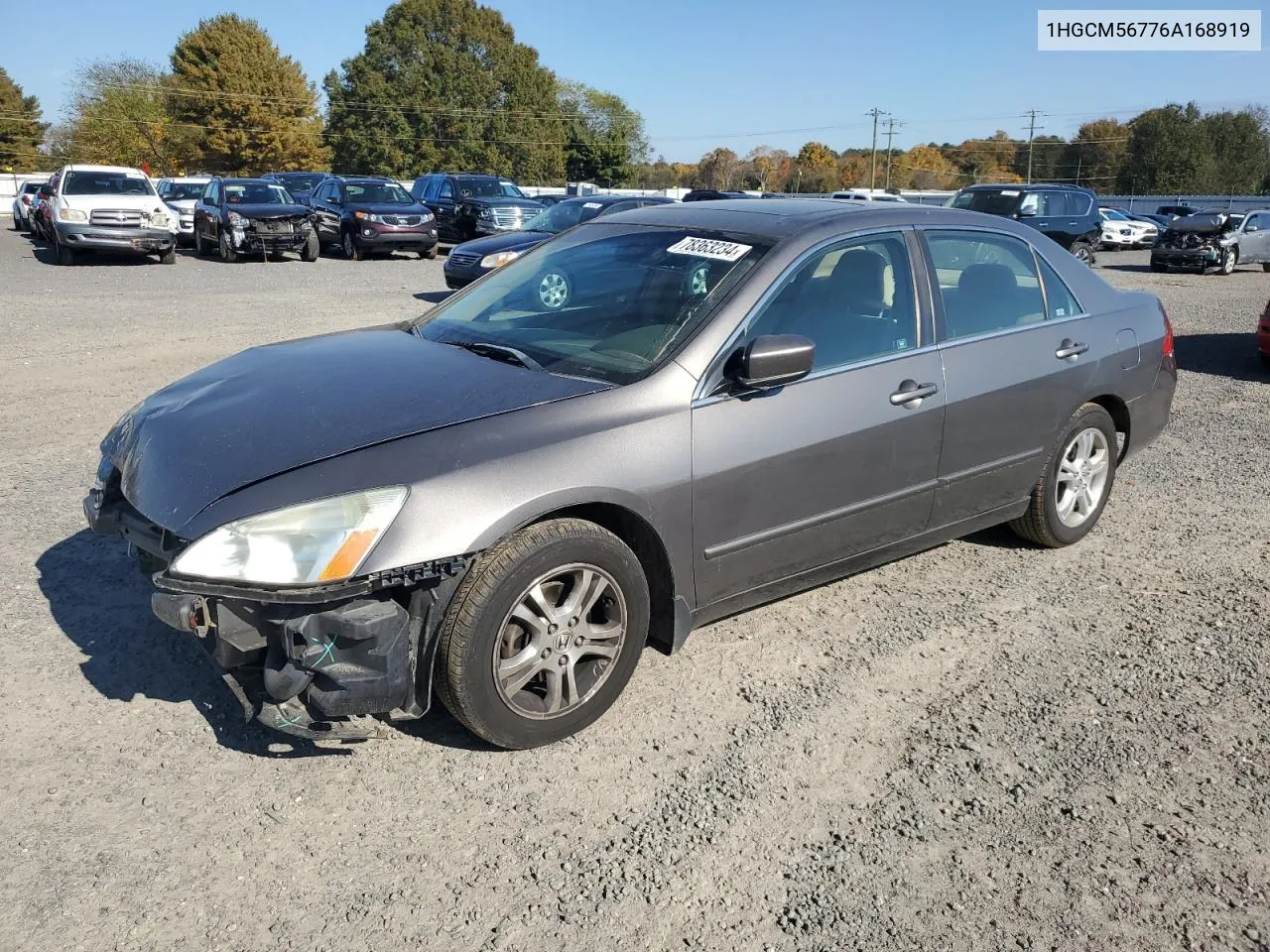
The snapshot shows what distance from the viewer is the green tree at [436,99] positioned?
78.3 meters

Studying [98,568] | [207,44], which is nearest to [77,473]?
[98,568]

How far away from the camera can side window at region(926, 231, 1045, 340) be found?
4.23 m

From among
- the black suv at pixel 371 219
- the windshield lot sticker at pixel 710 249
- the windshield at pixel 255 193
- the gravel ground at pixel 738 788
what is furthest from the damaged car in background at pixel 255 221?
the windshield lot sticker at pixel 710 249

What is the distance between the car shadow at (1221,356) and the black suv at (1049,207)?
706cm

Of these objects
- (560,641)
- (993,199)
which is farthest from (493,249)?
(560,641)

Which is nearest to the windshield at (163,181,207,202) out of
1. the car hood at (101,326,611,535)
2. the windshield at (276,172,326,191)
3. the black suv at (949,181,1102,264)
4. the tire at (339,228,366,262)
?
the windshield at (276,172,326,191)

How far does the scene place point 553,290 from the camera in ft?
13.8

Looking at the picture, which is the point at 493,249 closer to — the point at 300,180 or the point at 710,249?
the point at 710,249

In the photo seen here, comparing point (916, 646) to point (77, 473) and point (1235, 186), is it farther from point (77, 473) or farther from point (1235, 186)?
point (1235, 186)

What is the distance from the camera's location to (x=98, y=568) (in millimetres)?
4461

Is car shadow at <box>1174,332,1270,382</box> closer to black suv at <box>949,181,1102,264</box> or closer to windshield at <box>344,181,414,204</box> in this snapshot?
black suv at <box>949,181,1102,264</box>

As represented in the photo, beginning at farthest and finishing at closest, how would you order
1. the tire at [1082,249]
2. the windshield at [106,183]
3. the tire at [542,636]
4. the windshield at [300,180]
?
the windshield at [300,180], the tire at [1082,249], the windshield at [106,183], the tire at [542,636]

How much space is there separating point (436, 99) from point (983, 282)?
270 feet

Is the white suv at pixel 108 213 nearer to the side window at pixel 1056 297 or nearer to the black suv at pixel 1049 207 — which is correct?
the black suv at pixel 1049 207
